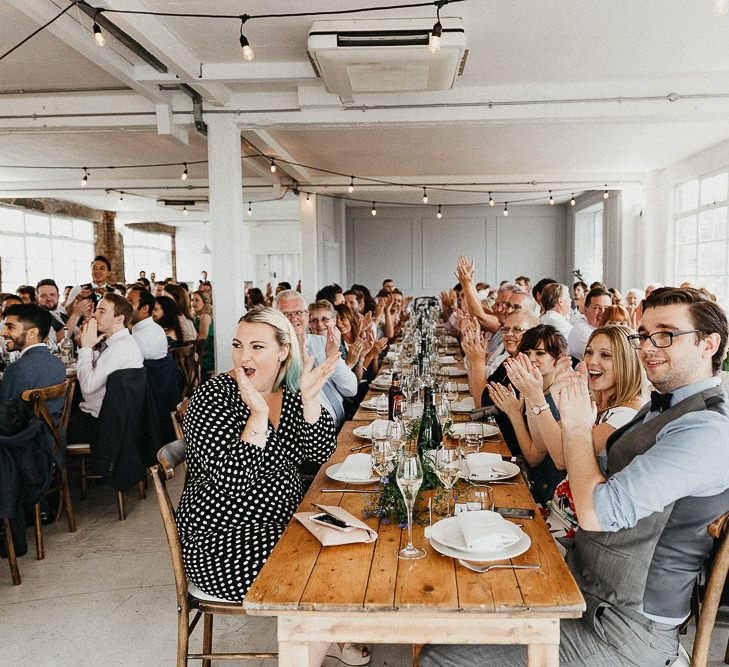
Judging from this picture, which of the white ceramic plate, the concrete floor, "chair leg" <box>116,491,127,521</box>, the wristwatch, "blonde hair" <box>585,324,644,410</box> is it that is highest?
"blonde hair" <box>585,324,644,410</box>

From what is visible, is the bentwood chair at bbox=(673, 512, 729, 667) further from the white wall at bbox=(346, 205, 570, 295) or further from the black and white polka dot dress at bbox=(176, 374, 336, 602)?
the white wall at bbox=(346, 205, 570, 295)

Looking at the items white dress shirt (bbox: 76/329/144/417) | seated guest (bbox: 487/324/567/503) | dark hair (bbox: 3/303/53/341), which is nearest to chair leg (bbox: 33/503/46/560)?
white dress shirt (bbox: 76/329/144/417)

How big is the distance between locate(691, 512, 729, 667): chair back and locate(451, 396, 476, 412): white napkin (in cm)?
185

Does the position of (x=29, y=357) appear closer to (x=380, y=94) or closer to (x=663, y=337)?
(x=663, y=337)

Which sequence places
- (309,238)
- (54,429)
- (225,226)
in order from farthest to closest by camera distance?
1. (309,238)
2. (225,226)
3. (54,429)

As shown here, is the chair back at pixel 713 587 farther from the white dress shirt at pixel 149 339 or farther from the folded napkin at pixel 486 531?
the white dress shirt at pixel 149 339

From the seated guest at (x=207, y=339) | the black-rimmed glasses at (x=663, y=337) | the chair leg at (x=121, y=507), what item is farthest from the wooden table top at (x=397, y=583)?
the seated guest at (x=207, y=339)

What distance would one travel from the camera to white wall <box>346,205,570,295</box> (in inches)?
645

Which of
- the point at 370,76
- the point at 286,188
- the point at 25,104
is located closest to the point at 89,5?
the point at 370,76

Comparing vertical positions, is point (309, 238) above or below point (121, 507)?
above

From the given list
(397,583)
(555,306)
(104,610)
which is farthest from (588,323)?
(397,583)

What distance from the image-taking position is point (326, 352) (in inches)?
169

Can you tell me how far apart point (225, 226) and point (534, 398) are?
4306mm

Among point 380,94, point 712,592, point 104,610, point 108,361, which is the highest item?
point 380,94
